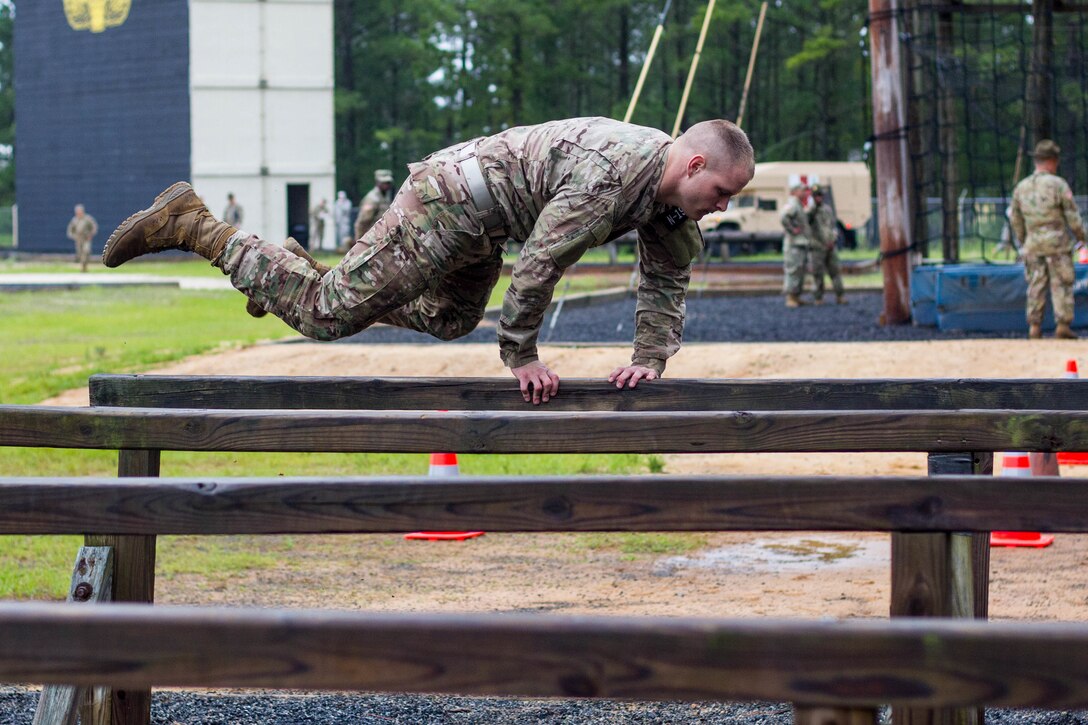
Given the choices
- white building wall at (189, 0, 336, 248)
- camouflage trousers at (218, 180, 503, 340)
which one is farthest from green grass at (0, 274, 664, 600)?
white building wall at (189, 0, 336, 248)

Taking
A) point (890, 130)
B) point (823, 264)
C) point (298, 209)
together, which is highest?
point (298, 209)

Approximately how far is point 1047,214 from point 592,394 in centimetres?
1121

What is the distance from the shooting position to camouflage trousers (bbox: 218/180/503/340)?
4.88 meters

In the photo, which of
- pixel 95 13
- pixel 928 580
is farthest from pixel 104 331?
pixel 95 13

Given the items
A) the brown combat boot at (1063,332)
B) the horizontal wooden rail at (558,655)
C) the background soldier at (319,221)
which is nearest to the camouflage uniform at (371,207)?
the brown combat boot at (1063,332)

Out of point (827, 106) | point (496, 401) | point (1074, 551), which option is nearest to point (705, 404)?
point (496, 401)

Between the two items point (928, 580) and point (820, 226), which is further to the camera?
point (820, 226)

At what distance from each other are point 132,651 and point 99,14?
46.4 meters

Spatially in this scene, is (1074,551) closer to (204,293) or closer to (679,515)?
(679,515)

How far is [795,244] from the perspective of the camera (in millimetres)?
21203

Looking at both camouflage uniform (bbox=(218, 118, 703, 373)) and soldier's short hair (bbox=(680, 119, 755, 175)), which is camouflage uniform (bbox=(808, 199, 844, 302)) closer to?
camouflage uniform (bbox=(218, 118, 703, 373))

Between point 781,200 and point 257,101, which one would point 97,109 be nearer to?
point 257,101

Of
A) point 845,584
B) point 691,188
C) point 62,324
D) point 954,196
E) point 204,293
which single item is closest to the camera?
point 691,188

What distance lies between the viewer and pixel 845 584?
22.2ft
